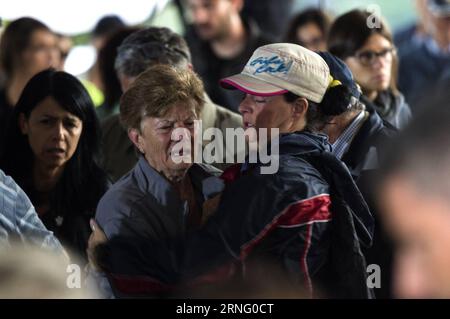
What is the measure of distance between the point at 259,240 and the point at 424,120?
1082 mm

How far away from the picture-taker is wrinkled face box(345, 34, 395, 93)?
3.83 m

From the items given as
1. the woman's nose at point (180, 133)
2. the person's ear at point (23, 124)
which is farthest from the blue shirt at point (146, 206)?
the person's ear at point (23, 124)

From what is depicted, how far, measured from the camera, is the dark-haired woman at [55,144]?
3039mm

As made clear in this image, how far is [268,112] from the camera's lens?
8.22 ft

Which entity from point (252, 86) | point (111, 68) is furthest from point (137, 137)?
point (111, 68)

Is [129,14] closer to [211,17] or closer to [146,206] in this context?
[211,17]

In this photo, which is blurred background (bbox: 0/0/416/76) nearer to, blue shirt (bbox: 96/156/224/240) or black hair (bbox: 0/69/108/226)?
black hair (bbox: 0/69/108/226)

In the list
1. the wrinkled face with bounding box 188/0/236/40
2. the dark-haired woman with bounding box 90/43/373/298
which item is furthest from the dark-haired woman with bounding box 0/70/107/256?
the wrinkled face with bounding box 188/0/236/40

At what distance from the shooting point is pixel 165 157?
2.63 meters

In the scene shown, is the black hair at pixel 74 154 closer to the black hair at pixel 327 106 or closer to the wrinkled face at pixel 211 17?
the black hair at pixel 327 106

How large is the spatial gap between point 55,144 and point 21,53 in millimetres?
1308

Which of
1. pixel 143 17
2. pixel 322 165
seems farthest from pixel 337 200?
pixel 143 17
